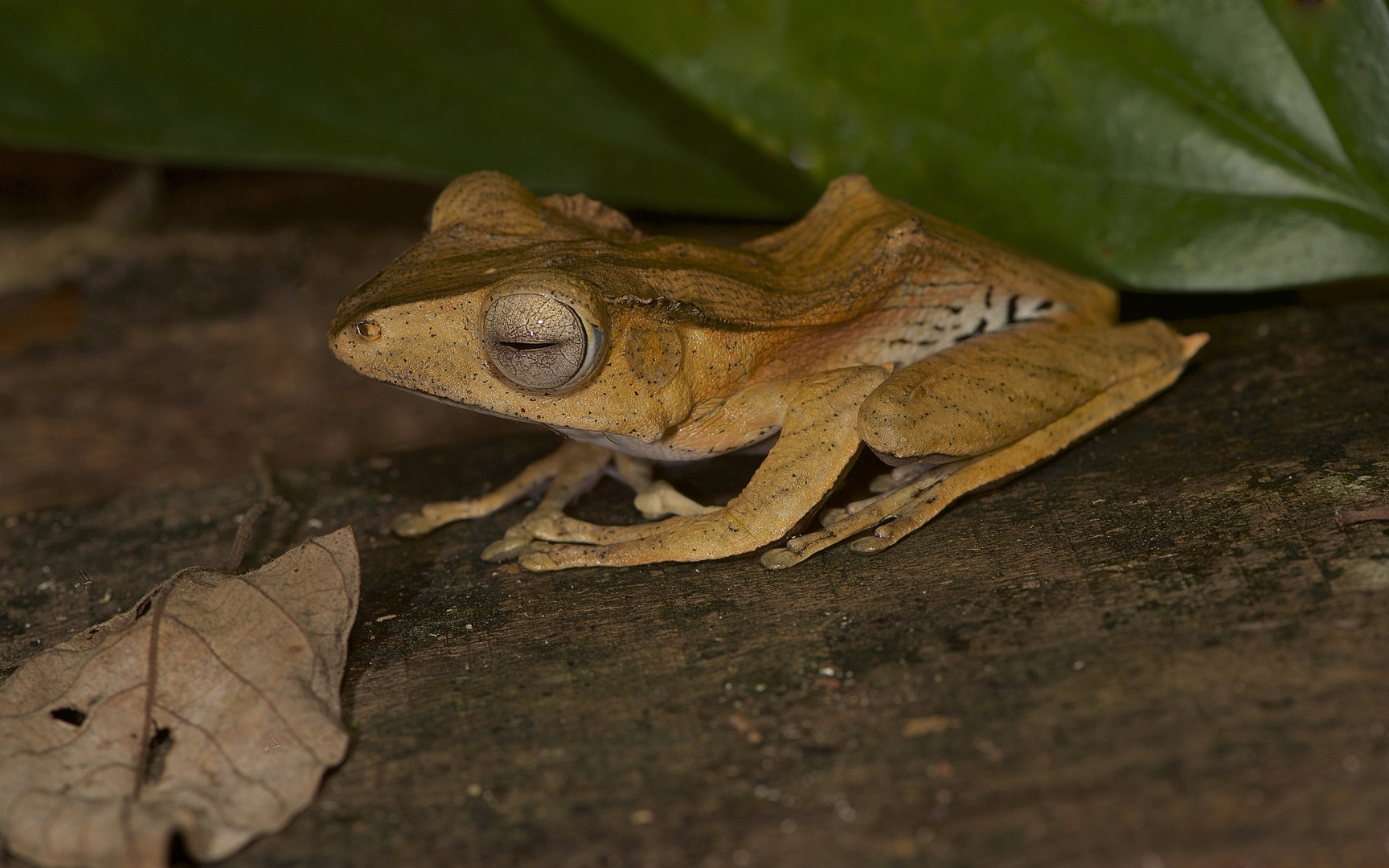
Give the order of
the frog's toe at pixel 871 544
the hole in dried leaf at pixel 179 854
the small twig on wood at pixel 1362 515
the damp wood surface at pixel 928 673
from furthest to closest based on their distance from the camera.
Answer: the frog's toe at pixel 871 544 → the small twig on wood at pixel 1362 515 → the hole in dried leaf at pixel 179 854 → the damp wood surface at pixel 928 673

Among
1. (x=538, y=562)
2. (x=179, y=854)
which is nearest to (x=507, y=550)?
(x=538, y=562)

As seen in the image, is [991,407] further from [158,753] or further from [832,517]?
[158,753]

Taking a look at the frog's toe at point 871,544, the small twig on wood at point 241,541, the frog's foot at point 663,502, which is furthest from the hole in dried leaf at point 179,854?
the frog's toe at point 871,544

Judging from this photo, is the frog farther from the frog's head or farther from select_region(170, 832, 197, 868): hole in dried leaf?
select_region(170, 832, 197, 868): hole in dried leaf

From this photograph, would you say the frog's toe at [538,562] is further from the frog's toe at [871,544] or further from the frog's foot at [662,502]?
the frog's toe at [871,544]

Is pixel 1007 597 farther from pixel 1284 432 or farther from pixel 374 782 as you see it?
pixel 374 782

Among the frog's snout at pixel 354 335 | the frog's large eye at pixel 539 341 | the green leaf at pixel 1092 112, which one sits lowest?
the frog's snout at pixel 354 335
